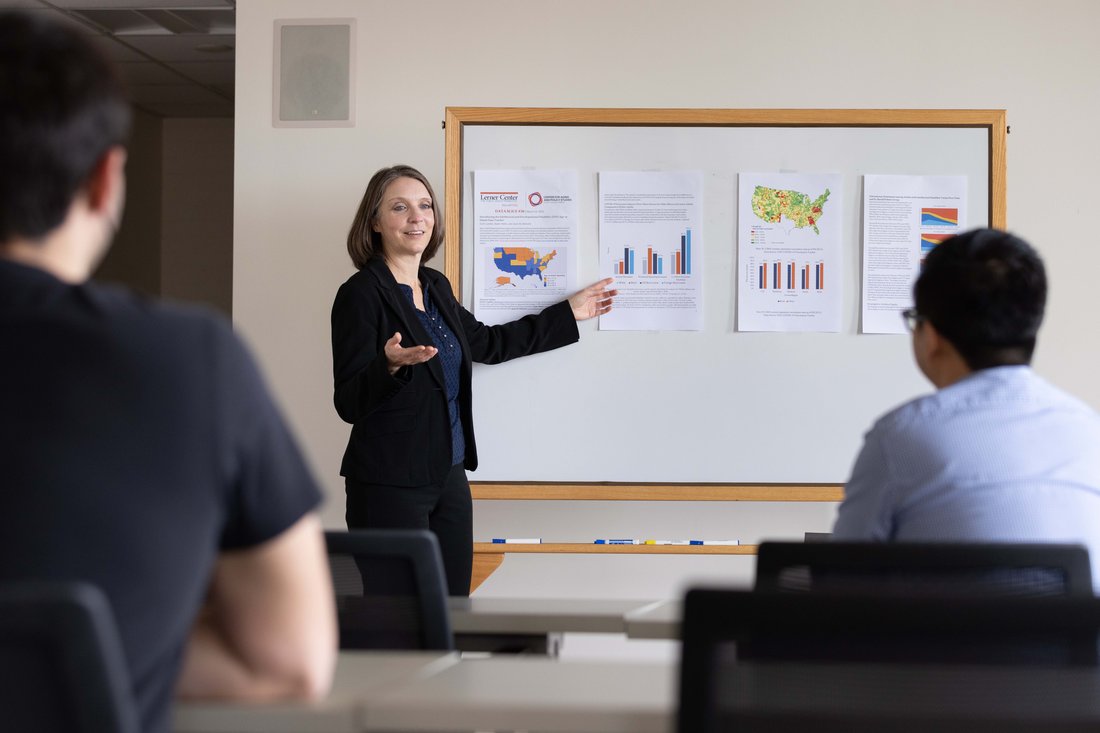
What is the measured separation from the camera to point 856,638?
36.9 inches

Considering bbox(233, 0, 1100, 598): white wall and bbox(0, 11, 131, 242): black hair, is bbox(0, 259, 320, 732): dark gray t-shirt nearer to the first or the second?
bbox(0, 11, 131, 242): black hair

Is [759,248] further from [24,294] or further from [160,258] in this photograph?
[160,258]

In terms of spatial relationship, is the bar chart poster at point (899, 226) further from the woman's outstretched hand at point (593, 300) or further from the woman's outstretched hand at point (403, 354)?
the woman's outstretched hand at point (403, 354)

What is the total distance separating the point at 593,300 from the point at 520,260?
0.91 feet

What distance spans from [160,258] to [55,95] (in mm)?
7451

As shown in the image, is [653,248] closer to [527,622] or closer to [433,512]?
[433,512]

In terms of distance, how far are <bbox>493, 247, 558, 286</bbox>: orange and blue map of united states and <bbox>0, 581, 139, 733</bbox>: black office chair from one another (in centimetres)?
320

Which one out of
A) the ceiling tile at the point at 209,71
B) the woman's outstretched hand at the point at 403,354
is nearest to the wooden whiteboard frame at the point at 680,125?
Answer: the woman's outstretched hand at the point at 403,354

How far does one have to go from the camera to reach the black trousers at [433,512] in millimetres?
3287

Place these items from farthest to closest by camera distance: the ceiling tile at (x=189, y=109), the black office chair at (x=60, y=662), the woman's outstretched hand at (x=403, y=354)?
1. the ceiling tile at (x=189, y=109)
2. the woman's outstretched hand at (x=403, y=354)
3. the black office chair at (x=60, y=662)

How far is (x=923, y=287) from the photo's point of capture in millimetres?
1858

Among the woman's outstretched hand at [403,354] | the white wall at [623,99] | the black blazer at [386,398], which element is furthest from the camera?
the white wall at [623,99]

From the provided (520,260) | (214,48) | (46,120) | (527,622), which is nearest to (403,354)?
(520,260)

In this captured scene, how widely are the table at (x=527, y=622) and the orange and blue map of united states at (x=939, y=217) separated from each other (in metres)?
2.35
